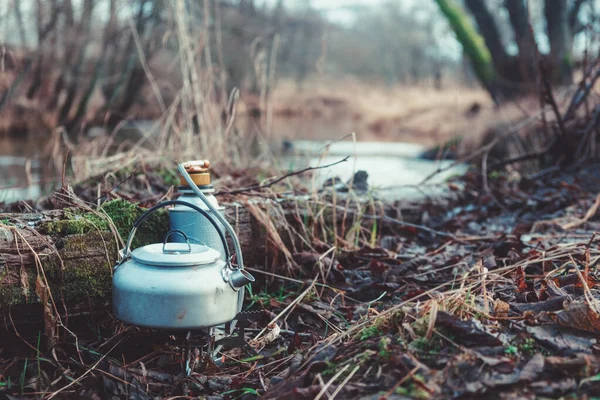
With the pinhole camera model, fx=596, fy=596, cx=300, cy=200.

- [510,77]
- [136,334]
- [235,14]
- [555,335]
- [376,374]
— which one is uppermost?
[235,14]

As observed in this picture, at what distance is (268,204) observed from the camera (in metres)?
3.09

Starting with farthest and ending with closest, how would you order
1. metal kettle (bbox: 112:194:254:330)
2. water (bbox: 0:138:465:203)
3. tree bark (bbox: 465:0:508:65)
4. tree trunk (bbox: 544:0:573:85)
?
tree bark (bbox: 465:0:508:65), tree trunk (bbox: 544:0:573:85), water (bbox: 0:138:465:203), metal kettle (bbox: 112:194:254:330)

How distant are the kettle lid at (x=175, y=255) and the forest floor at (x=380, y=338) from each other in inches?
16.2

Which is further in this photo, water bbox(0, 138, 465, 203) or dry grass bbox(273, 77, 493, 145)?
dry grass bbox(273, 77, 493, 145)

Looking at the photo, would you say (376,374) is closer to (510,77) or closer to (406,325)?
(406,325)

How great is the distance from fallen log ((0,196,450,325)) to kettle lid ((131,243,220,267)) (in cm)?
37

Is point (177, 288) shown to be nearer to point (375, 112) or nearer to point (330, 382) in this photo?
point (330, 382)

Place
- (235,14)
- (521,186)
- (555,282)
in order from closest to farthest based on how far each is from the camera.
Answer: (555,282)
(521,186)
(235,14)

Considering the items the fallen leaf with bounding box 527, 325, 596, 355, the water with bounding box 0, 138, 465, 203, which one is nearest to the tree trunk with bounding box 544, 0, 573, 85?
the water with bounding box 0, 138, 465, 203

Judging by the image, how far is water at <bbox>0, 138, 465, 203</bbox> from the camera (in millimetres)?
4719

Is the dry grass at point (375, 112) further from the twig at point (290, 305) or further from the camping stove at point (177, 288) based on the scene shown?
the camping stove at point (177, 288)

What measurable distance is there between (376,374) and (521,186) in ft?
12.1

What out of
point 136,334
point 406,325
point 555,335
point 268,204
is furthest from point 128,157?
point 555,335

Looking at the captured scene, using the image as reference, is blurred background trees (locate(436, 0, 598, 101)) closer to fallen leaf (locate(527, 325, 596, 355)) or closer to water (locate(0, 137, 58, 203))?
water (locate(0, 137, 58, 203))
